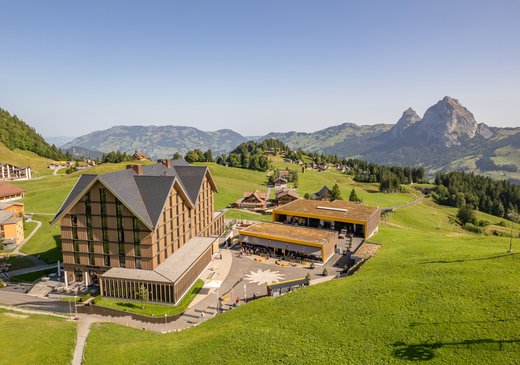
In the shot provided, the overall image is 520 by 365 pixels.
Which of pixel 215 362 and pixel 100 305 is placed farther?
pixel 100 305

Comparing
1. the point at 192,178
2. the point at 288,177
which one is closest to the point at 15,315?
the point at 192,178

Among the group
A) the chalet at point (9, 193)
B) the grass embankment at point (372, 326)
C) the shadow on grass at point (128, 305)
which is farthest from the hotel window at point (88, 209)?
the chalet at point (9, 193)

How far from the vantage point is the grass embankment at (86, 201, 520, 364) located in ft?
80.3

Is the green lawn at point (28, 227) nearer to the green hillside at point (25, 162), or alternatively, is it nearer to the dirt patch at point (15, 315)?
the dirt patch at point (15, 315)

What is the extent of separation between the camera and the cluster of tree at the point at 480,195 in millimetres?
164625

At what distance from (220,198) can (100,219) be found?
239ft

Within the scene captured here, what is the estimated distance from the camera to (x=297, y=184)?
548 ft

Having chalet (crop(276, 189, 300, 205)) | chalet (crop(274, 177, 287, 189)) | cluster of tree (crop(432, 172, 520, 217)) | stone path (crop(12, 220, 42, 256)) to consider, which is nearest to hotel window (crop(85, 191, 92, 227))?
stone path (crop(12, 220, 42, 256))

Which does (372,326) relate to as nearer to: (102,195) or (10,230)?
(102,195)

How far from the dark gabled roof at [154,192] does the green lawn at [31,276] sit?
86.0 feet

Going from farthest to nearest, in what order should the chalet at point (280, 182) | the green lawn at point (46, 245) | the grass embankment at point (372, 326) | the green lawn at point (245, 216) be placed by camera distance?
1. the chalet at point (280, 182)
2. the green lawn at point (245, 216)
3. the green lawn at point (46, 245)
4. the grass embankment at point (372, 326)

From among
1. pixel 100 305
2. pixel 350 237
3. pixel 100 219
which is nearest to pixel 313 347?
pixel 100 305

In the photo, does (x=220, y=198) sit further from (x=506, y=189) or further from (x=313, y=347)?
(x=506, y=189)

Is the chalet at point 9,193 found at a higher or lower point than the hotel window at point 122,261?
higher
